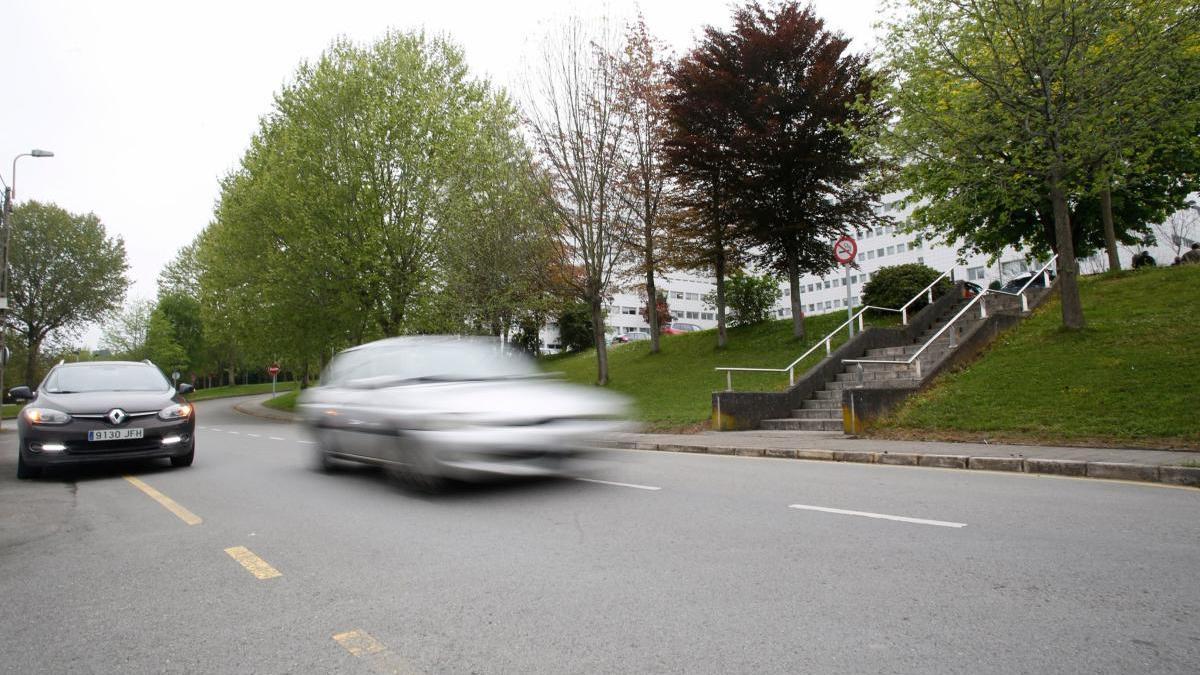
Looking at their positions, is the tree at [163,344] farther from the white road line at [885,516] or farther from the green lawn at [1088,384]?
the white road line at [885,516]

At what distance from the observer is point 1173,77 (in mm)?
13078

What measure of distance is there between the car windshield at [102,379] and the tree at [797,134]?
1668cm

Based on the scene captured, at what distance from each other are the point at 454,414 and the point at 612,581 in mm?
3057

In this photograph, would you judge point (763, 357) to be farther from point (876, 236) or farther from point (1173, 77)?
point (876, 236)

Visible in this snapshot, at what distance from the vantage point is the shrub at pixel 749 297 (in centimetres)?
2703

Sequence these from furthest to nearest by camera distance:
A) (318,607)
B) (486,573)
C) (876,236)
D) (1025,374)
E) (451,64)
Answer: (876,236) → (451,64) → (1025,374) → (486,573) → (318,607)

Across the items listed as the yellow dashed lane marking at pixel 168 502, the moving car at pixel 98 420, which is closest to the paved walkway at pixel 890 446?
Answer: the moving car at pixel 98 420

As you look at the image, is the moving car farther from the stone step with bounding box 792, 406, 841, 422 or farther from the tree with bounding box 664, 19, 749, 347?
the tree with bounding box 664, 19, 749, 347

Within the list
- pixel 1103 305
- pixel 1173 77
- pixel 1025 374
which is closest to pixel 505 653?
pixel 1025 374

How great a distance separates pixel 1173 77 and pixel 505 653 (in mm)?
16146

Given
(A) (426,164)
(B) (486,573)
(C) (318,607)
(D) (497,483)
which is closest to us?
(C) (318,607)

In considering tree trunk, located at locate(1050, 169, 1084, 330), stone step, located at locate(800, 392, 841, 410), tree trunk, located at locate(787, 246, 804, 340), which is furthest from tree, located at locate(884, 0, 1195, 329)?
tree trunk, located at locate(787, 246, 804, 340)

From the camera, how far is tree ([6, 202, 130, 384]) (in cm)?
4900

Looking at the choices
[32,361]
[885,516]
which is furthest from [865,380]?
[32,361]
